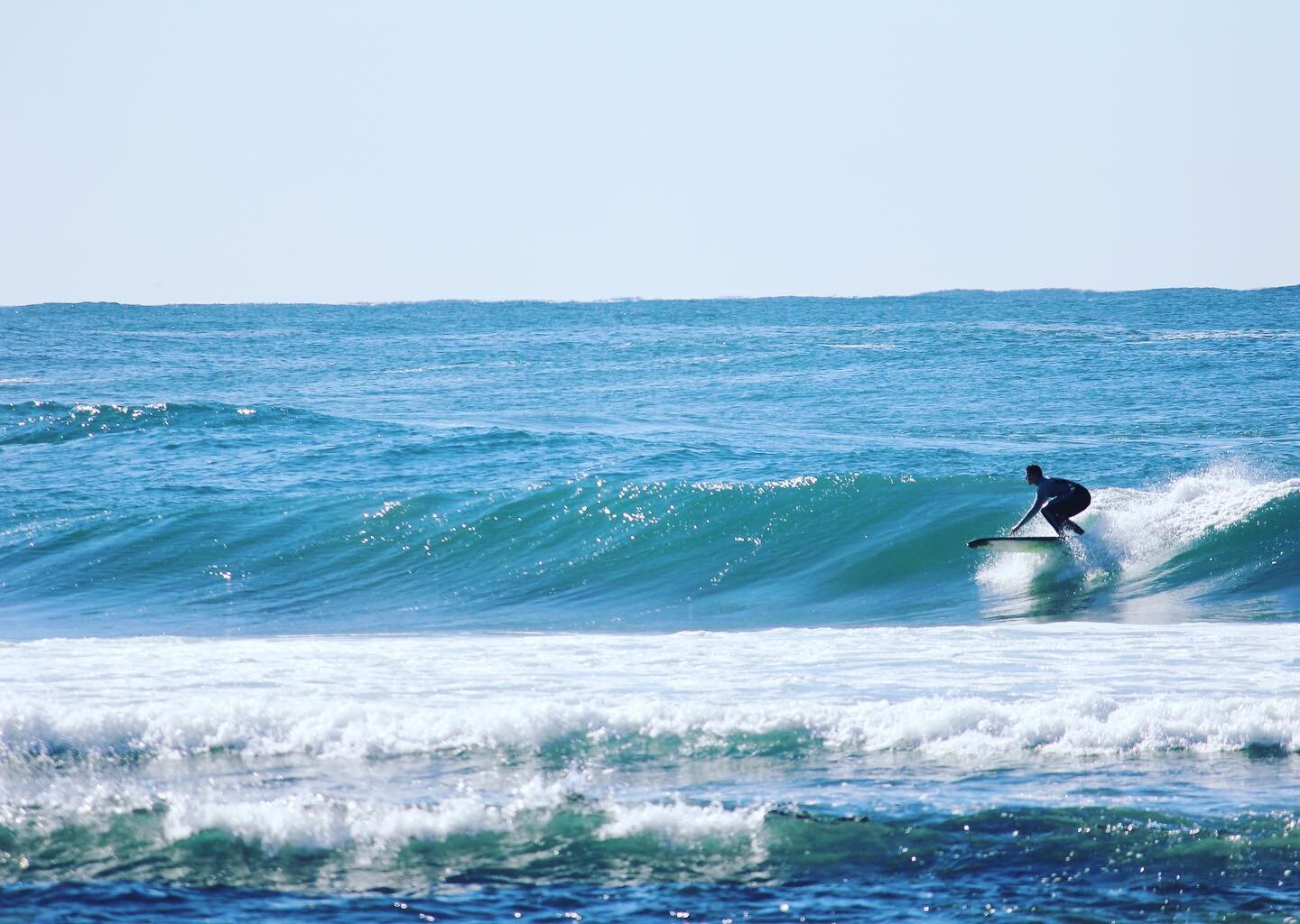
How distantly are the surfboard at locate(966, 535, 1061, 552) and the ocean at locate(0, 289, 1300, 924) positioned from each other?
16 cm

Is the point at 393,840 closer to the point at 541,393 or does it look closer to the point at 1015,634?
the point at 1015,634

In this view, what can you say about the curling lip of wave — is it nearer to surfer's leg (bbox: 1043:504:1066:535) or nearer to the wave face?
the wave face

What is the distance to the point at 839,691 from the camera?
32.1 feet

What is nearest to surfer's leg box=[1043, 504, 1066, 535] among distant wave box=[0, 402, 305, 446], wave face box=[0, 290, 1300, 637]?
wave face box=[0, 290, 1300, 637]

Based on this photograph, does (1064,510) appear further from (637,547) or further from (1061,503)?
(637,547)

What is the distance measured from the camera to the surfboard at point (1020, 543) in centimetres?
1591

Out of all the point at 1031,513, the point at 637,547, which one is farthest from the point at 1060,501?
→ the point at 637,547

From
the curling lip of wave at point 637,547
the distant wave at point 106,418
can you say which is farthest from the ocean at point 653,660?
the distant wave at point 106,418

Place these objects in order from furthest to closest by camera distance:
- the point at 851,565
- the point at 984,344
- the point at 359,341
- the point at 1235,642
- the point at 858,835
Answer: the point at 359,341 → the point at 984,344 → the point at 851,565 → the point at 1235,642 → the point at 858,835

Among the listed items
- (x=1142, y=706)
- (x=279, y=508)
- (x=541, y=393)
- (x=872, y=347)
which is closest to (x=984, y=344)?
(x=872, y=347)

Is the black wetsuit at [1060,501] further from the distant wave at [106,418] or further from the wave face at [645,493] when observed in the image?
the distant wave at [106,418]

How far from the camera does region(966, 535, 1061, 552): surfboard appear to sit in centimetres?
1591

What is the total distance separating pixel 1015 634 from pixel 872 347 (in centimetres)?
3879

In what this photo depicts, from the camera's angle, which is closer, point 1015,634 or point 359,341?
point 1015,634
